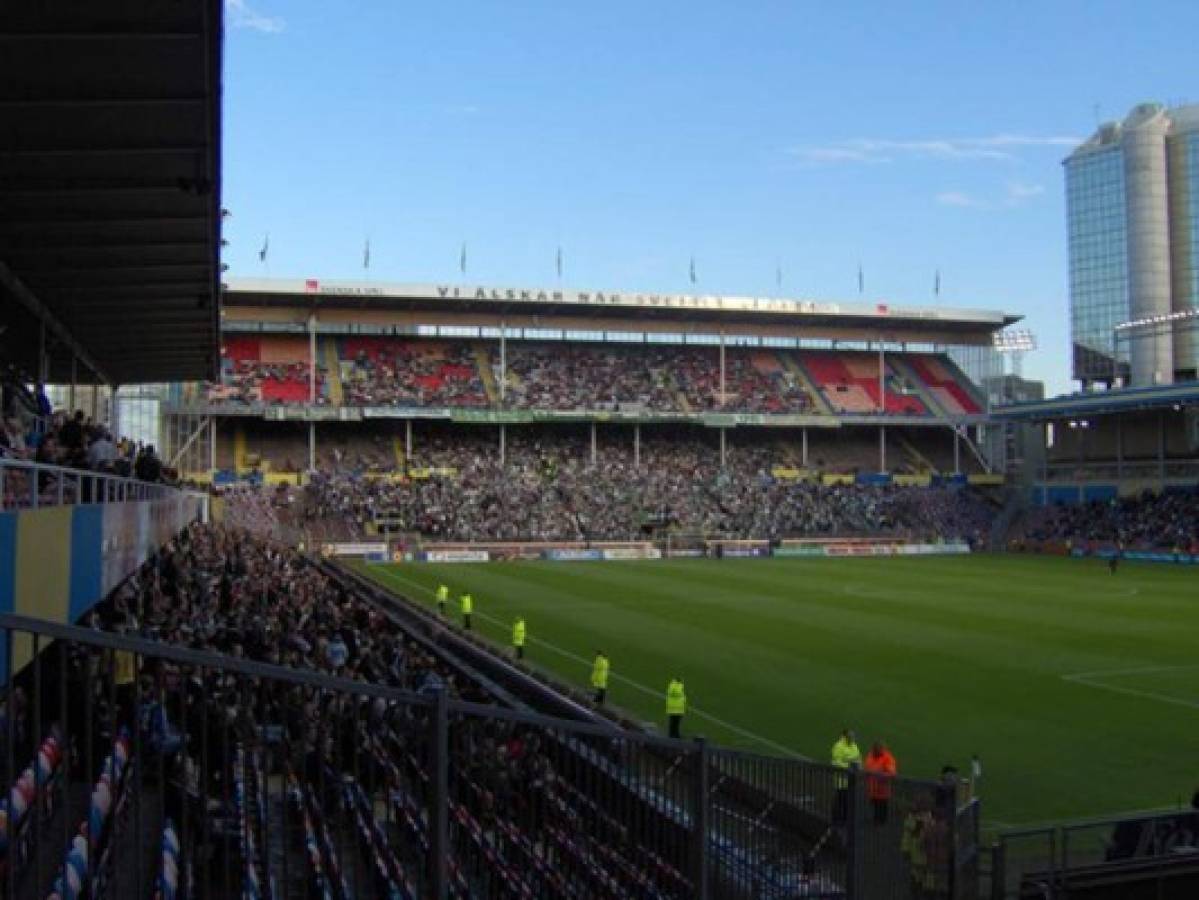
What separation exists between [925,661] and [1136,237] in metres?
115

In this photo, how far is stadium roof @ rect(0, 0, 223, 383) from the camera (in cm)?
864

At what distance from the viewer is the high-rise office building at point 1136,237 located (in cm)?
11406

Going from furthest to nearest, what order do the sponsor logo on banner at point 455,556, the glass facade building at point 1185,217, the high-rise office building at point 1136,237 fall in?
the glass facade building at point 1185,217 → the high-rise office building at point 1136,237 → the sponsor logo on banner at point 455,556

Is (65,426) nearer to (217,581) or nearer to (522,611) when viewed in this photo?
(217,581)

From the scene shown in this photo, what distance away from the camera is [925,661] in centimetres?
2580

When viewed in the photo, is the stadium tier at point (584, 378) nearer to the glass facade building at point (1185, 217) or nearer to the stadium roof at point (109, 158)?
the stadium roof at point (109, 158)

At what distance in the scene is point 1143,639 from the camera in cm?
2905

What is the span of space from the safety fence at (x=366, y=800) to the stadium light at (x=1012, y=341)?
8261 centimetres

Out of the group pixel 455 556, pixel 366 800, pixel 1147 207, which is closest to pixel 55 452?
pixel 366 800

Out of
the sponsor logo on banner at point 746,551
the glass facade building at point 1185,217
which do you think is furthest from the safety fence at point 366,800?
the glass facade building at point 1185,217

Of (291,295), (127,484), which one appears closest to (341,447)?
(291,295)

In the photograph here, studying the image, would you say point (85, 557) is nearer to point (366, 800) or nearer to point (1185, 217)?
point (366, 800)

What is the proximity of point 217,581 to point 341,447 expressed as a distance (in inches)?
2029

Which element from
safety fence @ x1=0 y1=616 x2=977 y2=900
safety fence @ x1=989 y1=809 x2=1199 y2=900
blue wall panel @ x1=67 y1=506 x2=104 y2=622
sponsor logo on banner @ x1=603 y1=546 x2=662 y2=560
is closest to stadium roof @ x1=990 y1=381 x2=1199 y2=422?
sponsor logo on banner @ x1=603 y1=546 x2=662 y2=560
